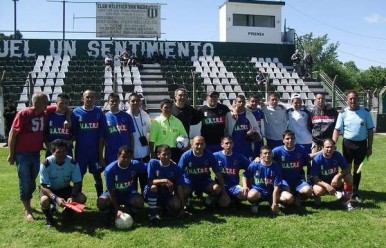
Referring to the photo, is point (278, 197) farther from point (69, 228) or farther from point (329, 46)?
point (329, 46)

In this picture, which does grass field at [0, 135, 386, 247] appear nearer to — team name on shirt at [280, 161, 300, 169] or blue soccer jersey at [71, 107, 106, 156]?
team name on shirt at [280, 161, 300, 169]

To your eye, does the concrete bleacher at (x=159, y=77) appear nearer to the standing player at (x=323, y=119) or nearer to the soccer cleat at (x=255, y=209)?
the standing player at (x=323, y=119)

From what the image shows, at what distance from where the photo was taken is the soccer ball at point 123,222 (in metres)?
5.71

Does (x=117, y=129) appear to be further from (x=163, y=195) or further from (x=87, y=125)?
(x=163, y=195)

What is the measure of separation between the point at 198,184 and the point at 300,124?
2.21 meters

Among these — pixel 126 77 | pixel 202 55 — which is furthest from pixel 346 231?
pixel 202 55

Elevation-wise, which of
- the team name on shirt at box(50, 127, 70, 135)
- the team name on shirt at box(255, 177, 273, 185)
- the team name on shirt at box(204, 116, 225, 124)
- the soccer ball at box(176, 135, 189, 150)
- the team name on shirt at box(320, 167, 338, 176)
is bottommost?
the team name on shirt at box(255, 177, 273, 185)

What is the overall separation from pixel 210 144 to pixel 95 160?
1.91 meters

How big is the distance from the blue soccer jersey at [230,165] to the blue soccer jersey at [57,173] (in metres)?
2.16

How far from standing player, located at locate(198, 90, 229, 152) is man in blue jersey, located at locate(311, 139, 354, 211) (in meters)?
1.59

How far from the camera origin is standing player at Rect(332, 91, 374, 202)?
287 inches

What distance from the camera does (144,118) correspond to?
22.9 ft

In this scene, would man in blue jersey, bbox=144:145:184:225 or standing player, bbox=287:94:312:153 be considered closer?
man in blue jersey, bbox=144:145:184:225

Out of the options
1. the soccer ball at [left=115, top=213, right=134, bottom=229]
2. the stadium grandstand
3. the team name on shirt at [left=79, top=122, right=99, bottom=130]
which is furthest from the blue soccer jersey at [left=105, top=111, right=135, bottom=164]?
the stadium grandstand
